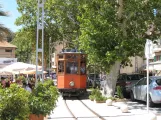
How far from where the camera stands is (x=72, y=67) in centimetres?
2366

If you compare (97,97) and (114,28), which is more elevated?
(114,28)

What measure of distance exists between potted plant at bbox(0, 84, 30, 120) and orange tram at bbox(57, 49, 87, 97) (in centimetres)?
1562

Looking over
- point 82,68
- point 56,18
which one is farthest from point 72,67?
point 56,18

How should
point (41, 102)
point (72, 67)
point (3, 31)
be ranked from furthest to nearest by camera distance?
point (72, 67) → point (3, 31) → point (41, 102)

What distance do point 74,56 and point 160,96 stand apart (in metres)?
8.77

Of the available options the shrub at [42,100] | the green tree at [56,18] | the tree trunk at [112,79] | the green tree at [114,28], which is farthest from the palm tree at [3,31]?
the green tree at [56,18]

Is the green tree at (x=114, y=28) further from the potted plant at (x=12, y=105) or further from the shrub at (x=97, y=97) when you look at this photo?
the potted plant at (x=12, y=105)

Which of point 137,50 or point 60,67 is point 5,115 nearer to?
point 137,50

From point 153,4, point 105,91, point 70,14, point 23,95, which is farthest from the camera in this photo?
point 70,14

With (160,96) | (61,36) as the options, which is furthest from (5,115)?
(61,36)

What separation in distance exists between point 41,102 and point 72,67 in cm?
1346

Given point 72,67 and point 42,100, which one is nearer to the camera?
point 42,100

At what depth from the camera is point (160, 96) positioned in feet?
53.5

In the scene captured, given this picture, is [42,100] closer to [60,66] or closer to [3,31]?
→ [3,31]
